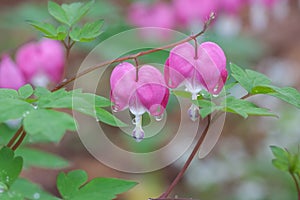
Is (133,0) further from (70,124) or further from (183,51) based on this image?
(70,124)

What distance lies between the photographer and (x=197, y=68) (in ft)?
3.78

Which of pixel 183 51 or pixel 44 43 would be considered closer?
pixel 183 51

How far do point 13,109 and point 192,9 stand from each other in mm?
2835

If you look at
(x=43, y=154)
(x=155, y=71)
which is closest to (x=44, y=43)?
(x=43, y=154)

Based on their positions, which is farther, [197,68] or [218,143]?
[218,143]

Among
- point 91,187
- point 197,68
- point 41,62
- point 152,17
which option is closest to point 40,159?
point 41,62

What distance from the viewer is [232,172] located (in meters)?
3.27

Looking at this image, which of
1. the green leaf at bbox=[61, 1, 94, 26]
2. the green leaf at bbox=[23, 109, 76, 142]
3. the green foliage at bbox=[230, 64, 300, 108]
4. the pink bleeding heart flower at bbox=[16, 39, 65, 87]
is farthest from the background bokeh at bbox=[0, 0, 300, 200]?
the green leaf at bbox=[23, 109, 76, 142]

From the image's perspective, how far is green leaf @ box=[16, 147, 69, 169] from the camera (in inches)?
73.6

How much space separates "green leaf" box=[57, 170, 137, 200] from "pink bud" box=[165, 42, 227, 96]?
0.22 m

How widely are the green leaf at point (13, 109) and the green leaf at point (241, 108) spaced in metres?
0.34

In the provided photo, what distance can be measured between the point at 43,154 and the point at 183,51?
929 mm

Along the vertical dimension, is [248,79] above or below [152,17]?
below

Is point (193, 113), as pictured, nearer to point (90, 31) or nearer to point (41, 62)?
point (90, 31)
